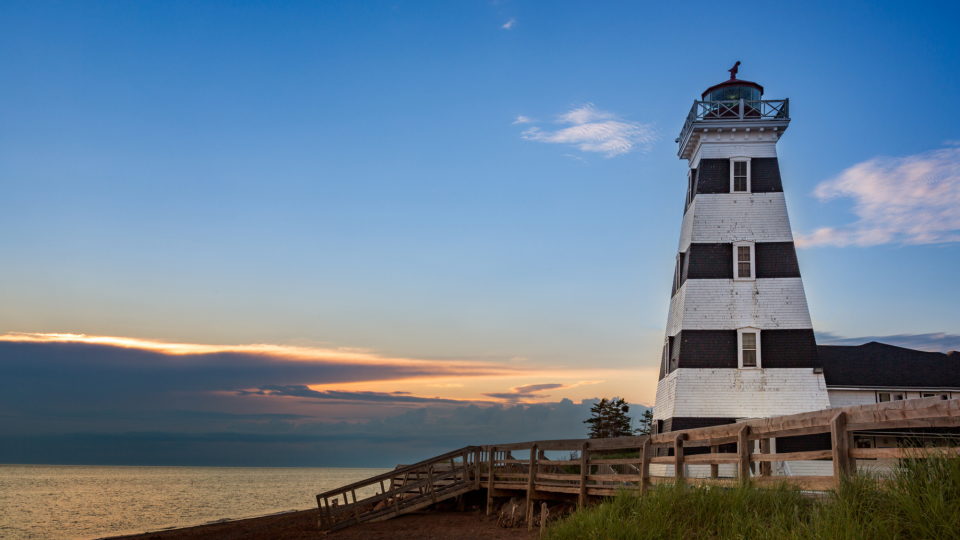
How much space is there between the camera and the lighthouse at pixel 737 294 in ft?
77.8

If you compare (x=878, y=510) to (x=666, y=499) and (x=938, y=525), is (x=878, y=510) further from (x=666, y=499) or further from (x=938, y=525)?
(x=666, y=499)

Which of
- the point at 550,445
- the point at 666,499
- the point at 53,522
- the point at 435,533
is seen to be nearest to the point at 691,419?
the point at 550,445

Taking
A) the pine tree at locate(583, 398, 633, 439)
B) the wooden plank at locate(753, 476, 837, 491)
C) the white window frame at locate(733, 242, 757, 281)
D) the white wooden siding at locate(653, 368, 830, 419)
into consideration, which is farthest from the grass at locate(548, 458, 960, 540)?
the pine tree at locate(583, 398, 633, 439)

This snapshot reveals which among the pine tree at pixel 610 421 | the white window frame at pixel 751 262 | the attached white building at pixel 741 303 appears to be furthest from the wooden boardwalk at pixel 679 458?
the pine tree at pixel 610 421

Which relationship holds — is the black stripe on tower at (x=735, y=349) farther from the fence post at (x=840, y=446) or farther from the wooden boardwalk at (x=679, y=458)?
the fence post at (x=840, y=446)

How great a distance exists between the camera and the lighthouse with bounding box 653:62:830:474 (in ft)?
77.8

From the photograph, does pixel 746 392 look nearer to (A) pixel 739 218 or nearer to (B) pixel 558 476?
(A) pixel 739 218

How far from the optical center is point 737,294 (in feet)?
81.0

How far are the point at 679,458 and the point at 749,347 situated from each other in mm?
15217

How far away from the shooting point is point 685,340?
24.6 meters

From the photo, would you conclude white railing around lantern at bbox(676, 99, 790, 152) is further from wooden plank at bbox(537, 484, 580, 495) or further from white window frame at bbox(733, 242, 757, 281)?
wooden plank at bbox(537, 484, 580, 495)

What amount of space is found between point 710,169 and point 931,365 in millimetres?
13400

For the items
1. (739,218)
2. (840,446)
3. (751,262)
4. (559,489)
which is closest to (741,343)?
(751,262)

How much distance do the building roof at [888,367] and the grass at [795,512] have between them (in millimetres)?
22550
